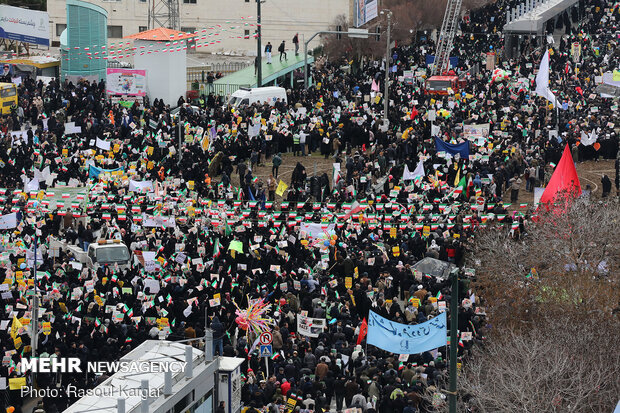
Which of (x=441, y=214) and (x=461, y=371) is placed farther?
(x=441, y=214)

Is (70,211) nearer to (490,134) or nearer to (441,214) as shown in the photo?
(441,214)

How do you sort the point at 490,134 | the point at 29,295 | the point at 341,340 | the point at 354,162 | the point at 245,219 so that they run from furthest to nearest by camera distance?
the point at 490,134
the point at 354,162
the point at 245,219
the point at 29,295
the point at 341,340

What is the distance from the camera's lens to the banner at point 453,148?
3938 cm

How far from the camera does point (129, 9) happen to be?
73.4m

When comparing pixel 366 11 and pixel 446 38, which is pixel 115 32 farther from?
pixel 446 38

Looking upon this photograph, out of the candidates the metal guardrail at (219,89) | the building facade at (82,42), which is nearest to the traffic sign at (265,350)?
the building facade at (82,42)

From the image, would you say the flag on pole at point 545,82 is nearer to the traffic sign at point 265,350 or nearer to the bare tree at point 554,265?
the bare tree at point 554,265

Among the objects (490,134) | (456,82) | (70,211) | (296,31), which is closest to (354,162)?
(490,134)

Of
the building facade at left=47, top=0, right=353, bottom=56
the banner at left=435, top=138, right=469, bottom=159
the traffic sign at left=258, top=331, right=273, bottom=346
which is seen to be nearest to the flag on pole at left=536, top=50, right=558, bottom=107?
the banner at left=435, top=138, right=469, bottom=159

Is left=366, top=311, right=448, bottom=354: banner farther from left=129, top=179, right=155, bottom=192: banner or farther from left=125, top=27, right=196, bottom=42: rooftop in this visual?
left=125, top=27, right=196, bottom=42: rooftop

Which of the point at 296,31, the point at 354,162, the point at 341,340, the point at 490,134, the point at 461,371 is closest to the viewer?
the point at 461,371

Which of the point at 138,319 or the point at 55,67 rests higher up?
the point at 55,67

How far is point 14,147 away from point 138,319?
15316 mm

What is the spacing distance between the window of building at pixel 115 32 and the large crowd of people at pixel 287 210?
2096 centimetres
